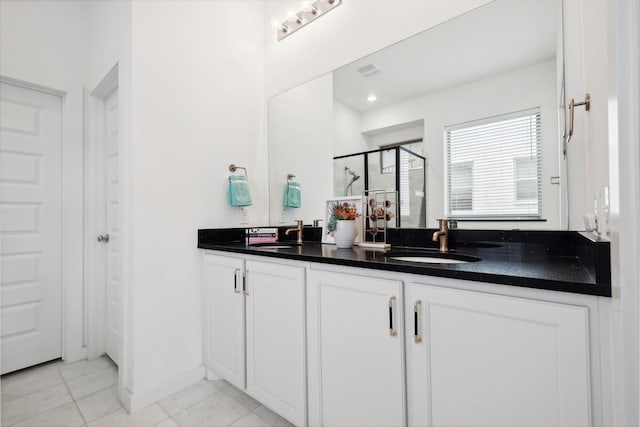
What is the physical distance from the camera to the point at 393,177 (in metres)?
1.71

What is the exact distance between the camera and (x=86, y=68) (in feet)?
7.48

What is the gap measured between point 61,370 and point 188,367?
0.97 m

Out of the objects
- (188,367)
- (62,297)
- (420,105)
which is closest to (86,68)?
(62,297)

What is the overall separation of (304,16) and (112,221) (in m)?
1.99

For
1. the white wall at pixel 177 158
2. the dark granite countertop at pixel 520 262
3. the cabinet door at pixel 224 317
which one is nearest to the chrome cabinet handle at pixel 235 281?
the cabinet door at pixel 224 317

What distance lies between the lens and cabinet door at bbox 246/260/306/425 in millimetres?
1326

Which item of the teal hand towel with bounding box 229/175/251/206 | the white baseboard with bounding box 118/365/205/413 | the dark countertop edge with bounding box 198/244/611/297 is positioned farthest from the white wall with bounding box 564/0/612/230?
the white baseboard with bounding box 118/365/205/413

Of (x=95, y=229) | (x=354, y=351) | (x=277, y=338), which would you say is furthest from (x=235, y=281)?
(x=95, y=229)

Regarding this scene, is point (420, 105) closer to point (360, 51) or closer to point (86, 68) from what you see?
point (360, 51)

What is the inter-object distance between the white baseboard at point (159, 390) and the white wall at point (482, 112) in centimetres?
167

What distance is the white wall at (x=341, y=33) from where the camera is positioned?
5.18ft

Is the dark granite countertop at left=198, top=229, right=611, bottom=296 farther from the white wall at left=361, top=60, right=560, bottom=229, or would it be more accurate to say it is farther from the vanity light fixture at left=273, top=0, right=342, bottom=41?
the vanity light fixture at left=273, top=0, right=342, bottom=41

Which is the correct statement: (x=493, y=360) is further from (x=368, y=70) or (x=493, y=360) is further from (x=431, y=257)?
(x=368, y=70)

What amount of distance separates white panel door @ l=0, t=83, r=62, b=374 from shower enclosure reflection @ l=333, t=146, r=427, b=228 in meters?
2.05
